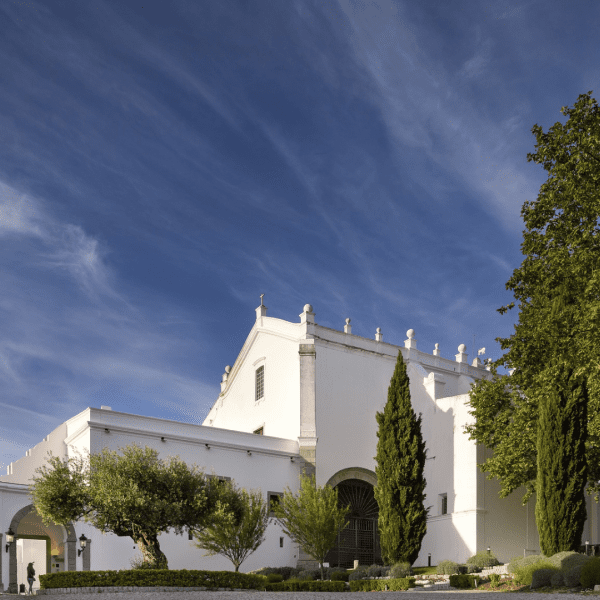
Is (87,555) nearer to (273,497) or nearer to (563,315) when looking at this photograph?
(273,497)

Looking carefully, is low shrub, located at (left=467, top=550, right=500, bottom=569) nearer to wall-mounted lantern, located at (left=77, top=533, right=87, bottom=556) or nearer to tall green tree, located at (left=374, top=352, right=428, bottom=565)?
tall green tree, located at (left=374, top=352, right=428, bottom=565)

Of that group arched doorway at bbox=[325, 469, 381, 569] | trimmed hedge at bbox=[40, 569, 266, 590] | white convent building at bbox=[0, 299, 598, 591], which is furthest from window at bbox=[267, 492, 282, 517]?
trimmed hedge at bbox=[40, 569, 266, 590]

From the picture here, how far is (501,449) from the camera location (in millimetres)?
28469

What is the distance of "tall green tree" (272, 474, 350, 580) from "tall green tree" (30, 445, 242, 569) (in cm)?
622

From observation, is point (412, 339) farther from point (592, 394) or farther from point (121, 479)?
point (121, 479)

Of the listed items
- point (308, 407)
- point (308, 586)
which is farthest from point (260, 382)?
point (308, 586)

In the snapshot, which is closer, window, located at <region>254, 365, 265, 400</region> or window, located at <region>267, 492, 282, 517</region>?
window, located at <region>267, 492, 282, 517</region>

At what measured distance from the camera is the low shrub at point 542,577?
20219 mm

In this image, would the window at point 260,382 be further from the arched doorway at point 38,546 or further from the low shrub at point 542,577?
the low shrub at point 542,577

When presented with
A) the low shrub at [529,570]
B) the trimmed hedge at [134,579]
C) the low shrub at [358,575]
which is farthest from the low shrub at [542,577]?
the low shrub at [358,575]

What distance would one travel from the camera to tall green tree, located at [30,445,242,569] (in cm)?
2423

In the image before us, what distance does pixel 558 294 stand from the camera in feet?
81.8

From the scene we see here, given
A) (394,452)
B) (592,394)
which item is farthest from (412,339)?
(592,394)

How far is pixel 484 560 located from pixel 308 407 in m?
11.4
